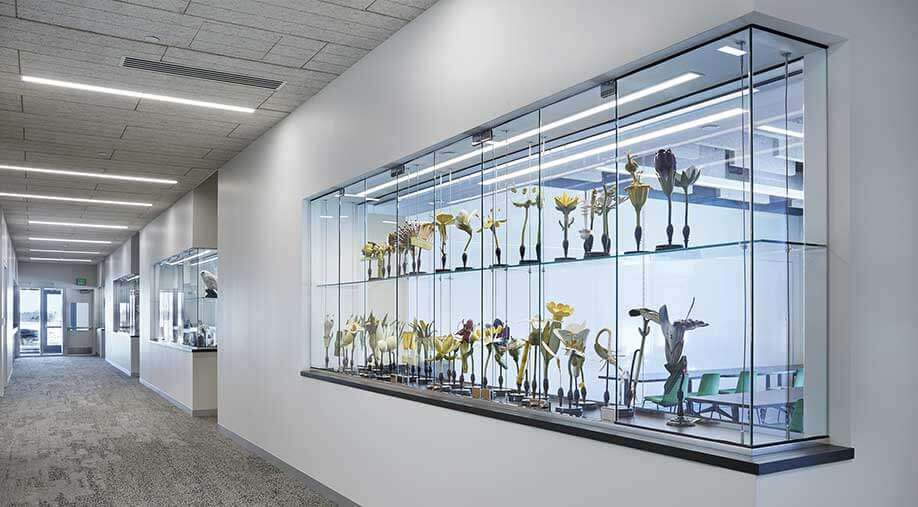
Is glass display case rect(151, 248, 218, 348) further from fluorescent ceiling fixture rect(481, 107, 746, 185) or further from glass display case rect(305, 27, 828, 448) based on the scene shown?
fluorescent ceiling fixture rect(481, 107, 746, 185)

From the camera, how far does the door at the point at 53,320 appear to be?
28719mm

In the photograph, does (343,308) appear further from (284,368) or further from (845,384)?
(845,384)

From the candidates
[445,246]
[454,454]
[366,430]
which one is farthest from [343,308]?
[454,454]

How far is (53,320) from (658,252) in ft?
100.0

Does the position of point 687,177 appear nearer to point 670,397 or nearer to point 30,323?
point 670,397

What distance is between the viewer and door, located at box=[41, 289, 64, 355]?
28.7m

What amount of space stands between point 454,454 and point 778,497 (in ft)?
7.09

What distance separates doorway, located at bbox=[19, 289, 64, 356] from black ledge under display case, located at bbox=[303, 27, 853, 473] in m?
28.4

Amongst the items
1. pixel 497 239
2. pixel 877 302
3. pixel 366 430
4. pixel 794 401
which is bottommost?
pixel 366 430

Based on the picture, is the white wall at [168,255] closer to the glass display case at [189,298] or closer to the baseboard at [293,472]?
the glass display case at [189,298]

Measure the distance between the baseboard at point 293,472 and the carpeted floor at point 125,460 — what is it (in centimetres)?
6

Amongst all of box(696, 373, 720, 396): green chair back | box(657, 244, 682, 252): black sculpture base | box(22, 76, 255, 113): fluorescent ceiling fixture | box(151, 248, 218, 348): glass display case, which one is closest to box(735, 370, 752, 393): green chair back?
box(696, 373, 720, 396): green chair back

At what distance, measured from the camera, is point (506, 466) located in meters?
3.97

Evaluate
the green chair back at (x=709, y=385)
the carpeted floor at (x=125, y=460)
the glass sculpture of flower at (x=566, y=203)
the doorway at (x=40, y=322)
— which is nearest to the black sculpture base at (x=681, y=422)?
the green chair back at (x=709, y=385)
